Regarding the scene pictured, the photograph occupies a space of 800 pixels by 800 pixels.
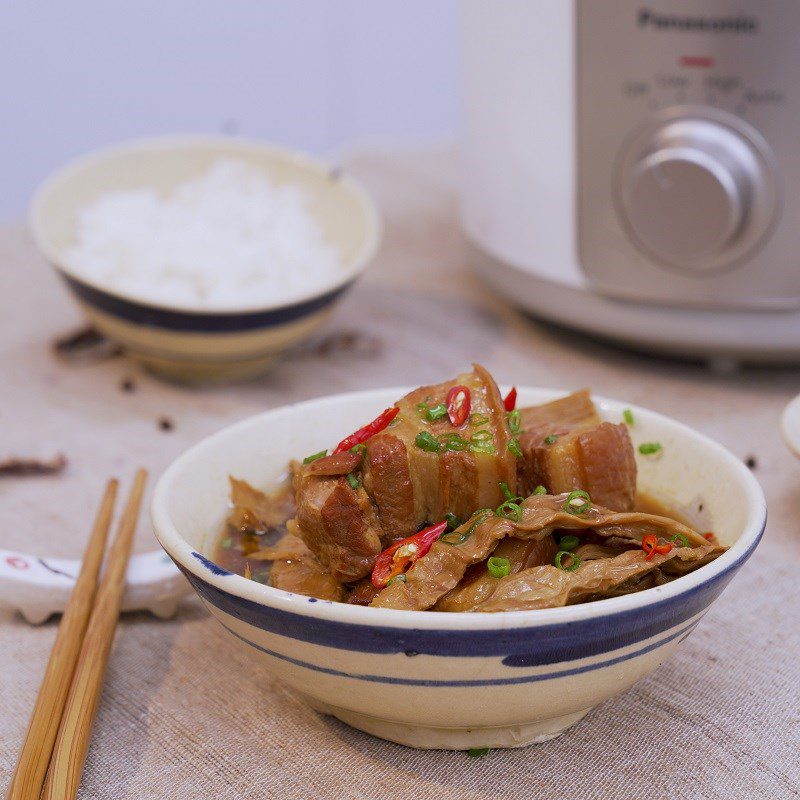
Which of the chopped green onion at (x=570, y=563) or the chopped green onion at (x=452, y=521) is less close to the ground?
the chopped green onion at (x=452, y=521)

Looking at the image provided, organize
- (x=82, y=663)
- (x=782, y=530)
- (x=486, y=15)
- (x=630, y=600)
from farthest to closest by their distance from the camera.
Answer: (x=486, y=15) → (x=782, y=530) → (x=82, y=663) → (x=630, y=600)

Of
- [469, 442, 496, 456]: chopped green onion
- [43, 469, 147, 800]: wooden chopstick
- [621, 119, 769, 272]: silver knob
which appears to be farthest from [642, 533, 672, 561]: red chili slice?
[621, 119, 769, 272]: silver knob

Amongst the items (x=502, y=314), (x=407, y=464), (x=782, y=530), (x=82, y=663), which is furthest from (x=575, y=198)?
(x=82, y=663)

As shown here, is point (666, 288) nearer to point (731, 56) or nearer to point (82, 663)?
point (731, 56)

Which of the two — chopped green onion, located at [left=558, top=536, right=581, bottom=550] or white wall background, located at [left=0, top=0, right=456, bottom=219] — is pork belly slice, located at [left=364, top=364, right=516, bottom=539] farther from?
white wall background, located at [left=0, top=0, right=456, bottom=219]

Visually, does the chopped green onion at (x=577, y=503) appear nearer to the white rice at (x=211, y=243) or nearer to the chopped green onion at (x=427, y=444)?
the chopped green onion at (x=427, y=444)

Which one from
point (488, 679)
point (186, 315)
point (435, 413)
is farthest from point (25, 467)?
point (488, 679)

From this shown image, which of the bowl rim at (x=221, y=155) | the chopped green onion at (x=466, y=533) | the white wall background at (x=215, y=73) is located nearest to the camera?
the chopped green onion at (x=466, y=533)

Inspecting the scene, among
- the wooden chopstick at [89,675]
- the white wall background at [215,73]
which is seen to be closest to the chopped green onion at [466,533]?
the wooden chopstick at [89,675]
